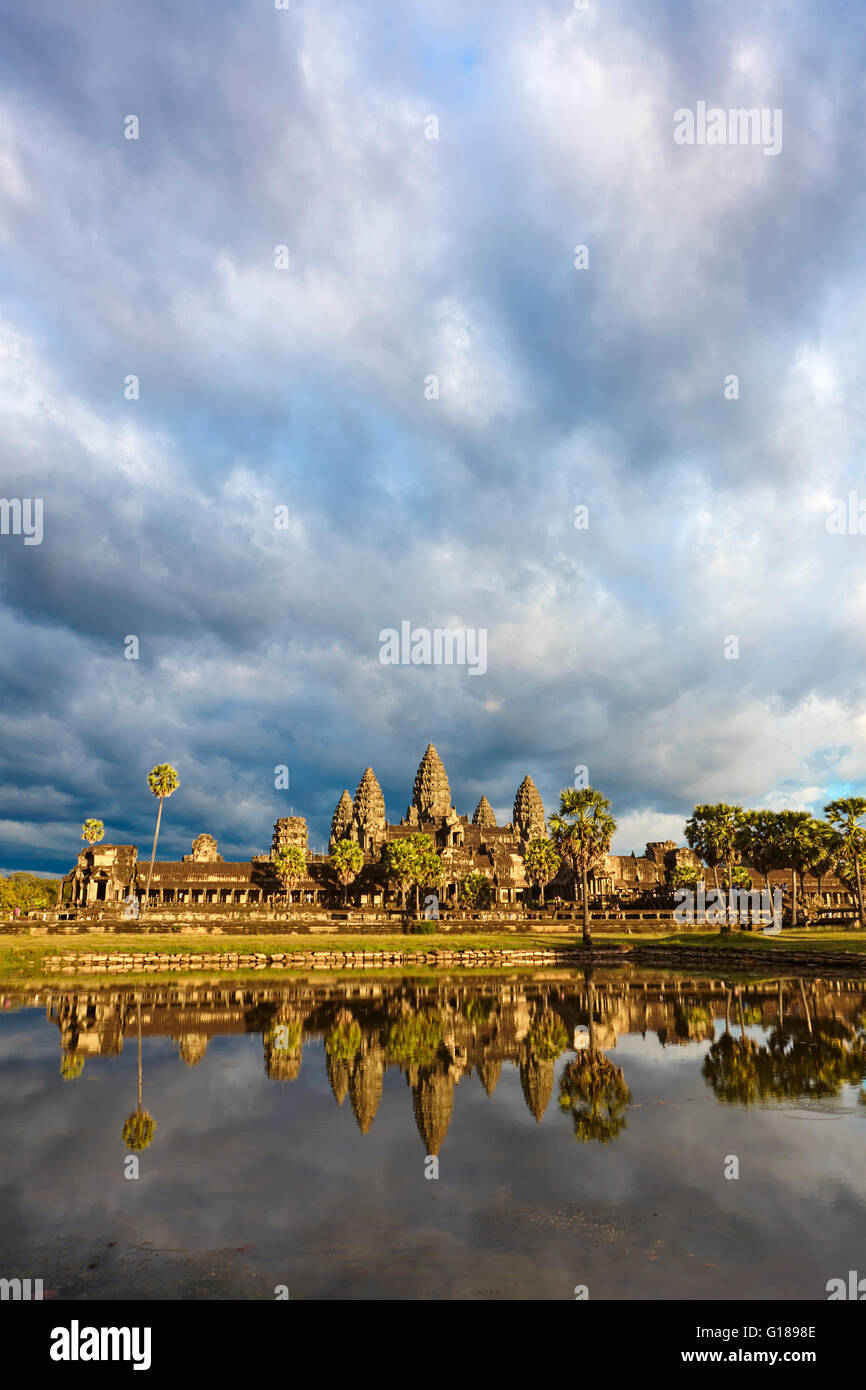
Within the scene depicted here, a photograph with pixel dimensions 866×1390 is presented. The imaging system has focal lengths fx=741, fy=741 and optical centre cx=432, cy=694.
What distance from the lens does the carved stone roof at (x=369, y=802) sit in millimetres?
145500

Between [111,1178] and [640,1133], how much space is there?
1087 cm

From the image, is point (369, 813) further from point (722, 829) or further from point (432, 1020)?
point (432, 1020)

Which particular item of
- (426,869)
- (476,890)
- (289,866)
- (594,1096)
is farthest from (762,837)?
(594,1096)

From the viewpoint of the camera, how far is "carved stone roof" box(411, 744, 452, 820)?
149 m

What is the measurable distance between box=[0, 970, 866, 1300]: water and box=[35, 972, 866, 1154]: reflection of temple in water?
23cm

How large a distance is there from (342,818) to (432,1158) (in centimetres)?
13801

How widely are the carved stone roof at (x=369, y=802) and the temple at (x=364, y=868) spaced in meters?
0.20

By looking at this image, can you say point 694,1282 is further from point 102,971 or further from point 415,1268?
point 102,971

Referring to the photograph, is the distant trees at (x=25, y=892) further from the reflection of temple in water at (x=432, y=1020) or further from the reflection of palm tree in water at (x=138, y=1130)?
the reflection of palm tree in water at (x=138, y=1130)

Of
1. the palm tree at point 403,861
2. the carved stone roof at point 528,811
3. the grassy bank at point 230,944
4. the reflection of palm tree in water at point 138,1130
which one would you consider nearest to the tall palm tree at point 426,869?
the palm tree at point 403,861

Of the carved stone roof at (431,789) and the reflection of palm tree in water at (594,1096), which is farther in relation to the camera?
the carved stone roof at (431,789)
